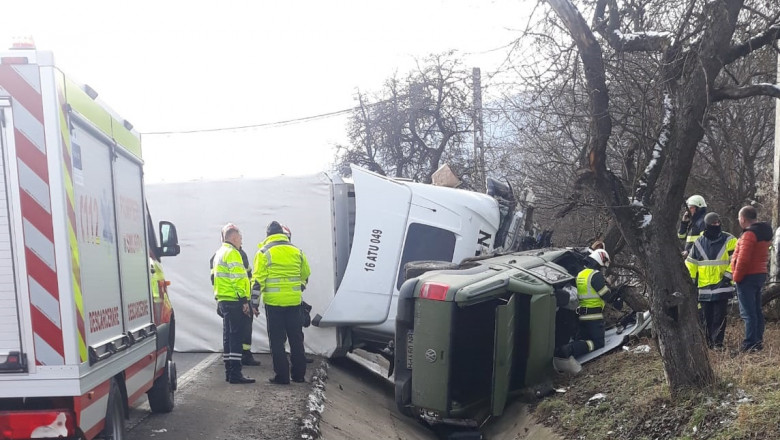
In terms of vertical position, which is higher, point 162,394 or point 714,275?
point 714,275

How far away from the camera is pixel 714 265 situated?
23.7 feet

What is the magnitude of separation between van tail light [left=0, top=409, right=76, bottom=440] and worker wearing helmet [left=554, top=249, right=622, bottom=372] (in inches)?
217

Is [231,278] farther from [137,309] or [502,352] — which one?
[502,352]

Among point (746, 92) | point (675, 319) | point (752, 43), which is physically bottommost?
point (675, 319)

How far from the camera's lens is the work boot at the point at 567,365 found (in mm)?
7404

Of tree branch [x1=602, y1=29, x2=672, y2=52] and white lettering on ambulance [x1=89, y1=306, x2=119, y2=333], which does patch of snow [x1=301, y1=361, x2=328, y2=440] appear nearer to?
white lettering on ambulance [x1=89, y1=306, x2=119, y2=333]

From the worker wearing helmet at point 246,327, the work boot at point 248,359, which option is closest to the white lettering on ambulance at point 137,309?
the worker wearing helmet at point 246,327

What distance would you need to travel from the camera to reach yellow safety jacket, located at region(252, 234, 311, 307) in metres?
6.89

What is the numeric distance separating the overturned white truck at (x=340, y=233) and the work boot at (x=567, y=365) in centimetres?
183

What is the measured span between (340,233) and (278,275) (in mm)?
2135

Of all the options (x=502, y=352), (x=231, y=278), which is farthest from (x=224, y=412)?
(x=502, y=352)

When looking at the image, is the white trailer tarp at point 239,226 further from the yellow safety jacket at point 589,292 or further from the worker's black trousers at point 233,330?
the yellow safety jacket at point 589,292

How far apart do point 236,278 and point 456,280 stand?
2243 millimetres

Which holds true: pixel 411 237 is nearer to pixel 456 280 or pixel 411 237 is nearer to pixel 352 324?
pixel 352 324
